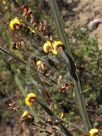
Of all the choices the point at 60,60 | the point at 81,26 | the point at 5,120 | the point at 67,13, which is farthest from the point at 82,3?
the point at 60,60

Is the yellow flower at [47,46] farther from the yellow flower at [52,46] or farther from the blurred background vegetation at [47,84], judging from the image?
the blurred background vegetation at [47,84]

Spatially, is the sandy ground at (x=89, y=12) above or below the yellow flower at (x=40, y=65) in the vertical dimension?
above

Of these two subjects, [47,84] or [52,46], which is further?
[47,84]

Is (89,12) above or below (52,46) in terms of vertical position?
above

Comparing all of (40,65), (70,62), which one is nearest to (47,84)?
(40,65)

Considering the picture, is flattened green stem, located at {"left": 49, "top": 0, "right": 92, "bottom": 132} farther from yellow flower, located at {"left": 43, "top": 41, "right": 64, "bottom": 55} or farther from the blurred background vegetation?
the blurred background vegetation

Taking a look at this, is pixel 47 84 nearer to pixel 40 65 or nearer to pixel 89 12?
pixel 40 65

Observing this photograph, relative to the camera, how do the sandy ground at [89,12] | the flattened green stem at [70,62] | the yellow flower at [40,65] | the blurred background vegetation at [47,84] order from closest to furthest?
the flattened green stem at [70,62]
the yellow flower at [40,65]
the blurred background vegetation at [47,84]
the sandy ground at [89,12]

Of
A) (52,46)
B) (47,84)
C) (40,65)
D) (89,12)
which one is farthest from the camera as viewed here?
(89,12)

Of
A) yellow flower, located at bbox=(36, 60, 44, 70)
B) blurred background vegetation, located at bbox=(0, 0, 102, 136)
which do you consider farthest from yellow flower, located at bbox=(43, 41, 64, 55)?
blurred background vegetation, located at bbox=(0, 0, 102, 136)

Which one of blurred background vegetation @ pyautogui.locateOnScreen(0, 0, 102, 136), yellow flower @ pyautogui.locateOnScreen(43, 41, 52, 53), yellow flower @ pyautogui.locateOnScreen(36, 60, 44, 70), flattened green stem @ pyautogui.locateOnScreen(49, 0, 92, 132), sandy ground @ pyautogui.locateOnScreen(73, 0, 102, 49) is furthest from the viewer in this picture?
sandy ground @ pyautogui.locateOnScreen(73, 0, 102, 49)

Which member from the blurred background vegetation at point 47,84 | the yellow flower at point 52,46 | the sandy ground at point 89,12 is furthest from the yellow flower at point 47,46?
the sandy ground at point 89,12
